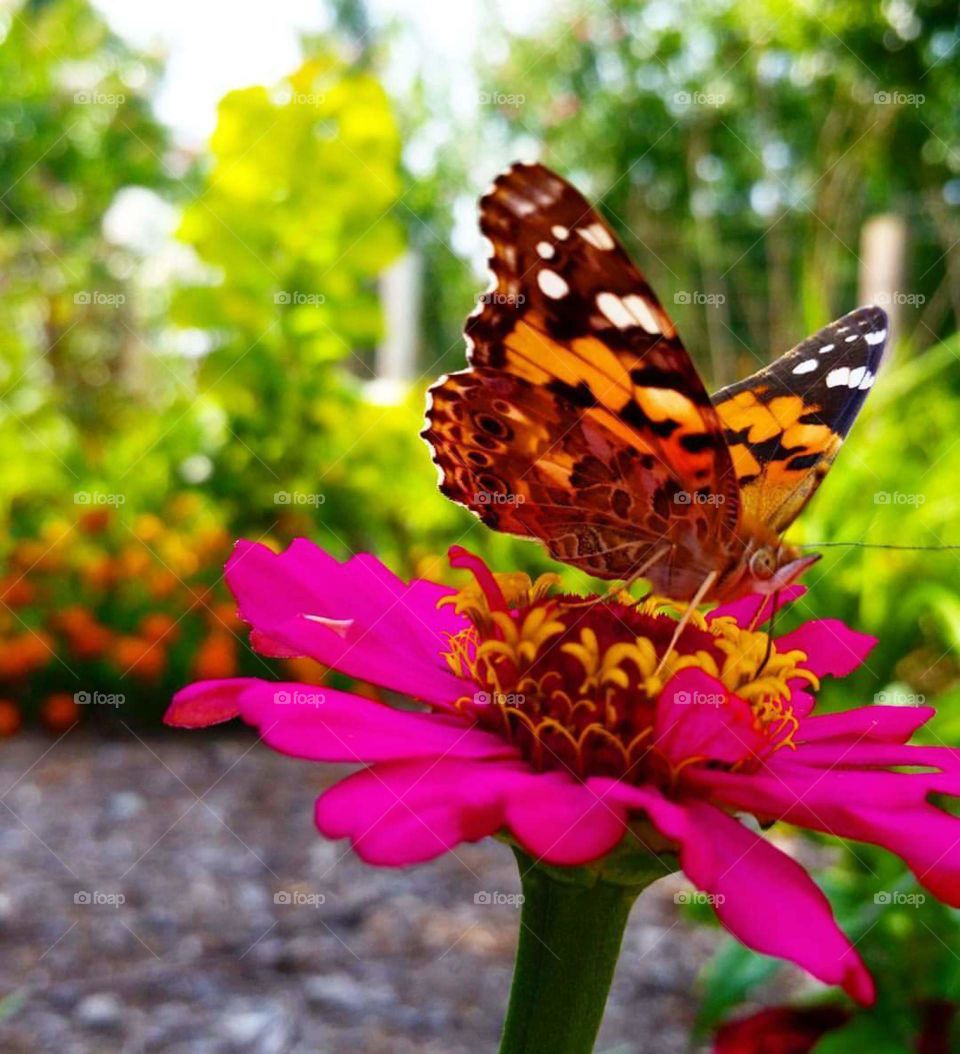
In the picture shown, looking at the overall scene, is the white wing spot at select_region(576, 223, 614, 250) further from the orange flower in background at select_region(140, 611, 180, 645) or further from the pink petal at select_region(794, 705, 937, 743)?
the orange flower in background at select_region(140, 611, 180, 645)

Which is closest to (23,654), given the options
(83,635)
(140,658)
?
(83,635)

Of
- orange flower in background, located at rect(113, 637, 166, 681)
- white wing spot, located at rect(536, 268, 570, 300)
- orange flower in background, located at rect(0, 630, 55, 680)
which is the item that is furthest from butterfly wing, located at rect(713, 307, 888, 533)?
orange flower in background, located at rect(0, 630, 55, 680)

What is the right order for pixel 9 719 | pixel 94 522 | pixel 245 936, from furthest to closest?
pixel 94 522
pixel 9 719
pixel 245 936

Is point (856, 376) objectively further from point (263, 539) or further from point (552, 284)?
point (263, 539)

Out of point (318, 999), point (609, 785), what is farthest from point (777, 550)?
point (318, 999)

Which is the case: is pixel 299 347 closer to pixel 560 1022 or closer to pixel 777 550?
pixel 777 550

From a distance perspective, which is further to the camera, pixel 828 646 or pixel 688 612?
pixel 828 646
